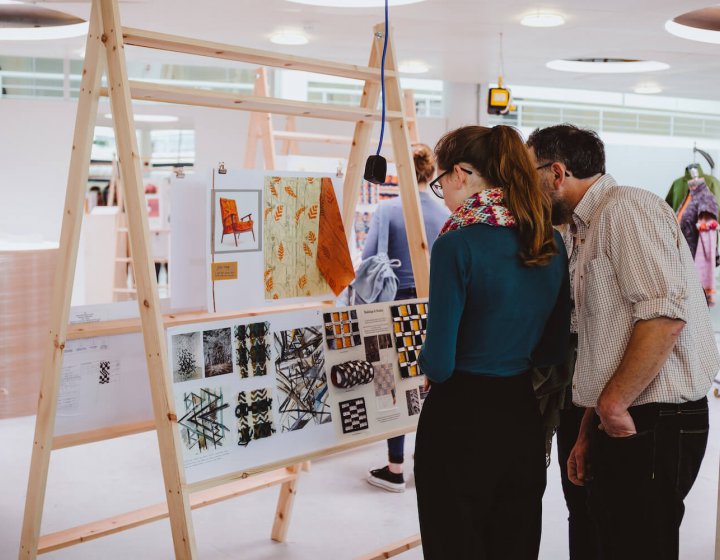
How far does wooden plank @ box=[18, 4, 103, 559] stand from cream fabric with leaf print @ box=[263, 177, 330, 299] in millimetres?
583

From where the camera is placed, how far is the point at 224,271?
2361 mm

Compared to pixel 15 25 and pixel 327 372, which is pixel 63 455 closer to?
pixel 327 372

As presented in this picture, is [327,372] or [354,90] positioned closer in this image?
[327,372]

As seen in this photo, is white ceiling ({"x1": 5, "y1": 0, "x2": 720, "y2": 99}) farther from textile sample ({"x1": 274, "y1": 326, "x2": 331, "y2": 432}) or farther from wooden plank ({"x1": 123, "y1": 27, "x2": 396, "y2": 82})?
textile sample ({"x1": 274, "y1": 326, "x2": 331, "y2": 432})

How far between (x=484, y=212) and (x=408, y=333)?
93 centimetres

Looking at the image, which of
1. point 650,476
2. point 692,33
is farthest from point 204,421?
point 692,33

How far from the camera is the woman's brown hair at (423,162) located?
3.89 metres

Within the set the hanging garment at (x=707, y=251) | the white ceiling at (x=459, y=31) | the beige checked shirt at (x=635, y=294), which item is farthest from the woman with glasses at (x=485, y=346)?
the hanging garment at (x=707, y=251)

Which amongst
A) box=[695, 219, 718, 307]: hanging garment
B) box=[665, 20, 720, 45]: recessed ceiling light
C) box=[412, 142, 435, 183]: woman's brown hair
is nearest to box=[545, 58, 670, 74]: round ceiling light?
box=[665, 20, 720, 45]: recessed ceiling light

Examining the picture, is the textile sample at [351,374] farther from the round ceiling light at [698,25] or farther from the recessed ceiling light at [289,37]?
the round ceiling light at [698,25]

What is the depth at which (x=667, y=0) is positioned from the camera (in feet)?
15.8

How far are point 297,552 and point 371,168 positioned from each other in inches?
59.6

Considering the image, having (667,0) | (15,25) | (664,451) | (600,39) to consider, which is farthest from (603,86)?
(664,451)

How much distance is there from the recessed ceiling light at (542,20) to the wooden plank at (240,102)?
3.18 meters
